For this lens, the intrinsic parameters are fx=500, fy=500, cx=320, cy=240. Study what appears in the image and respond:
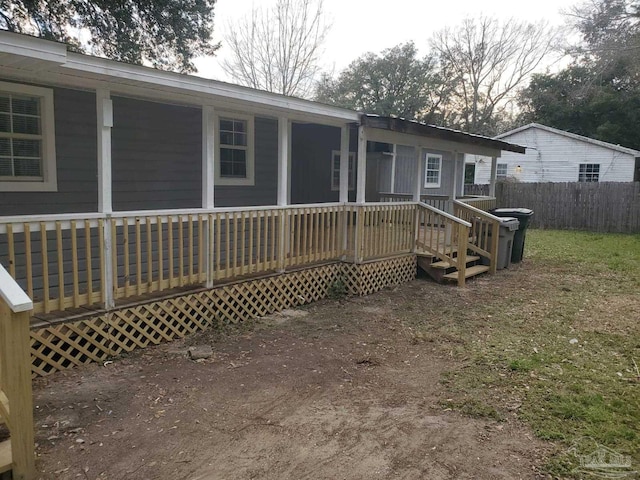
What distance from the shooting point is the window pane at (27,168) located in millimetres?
6113

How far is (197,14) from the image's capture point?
1622 centimetres

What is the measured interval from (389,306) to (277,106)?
10.9 feet

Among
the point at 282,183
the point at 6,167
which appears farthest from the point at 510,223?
the point at 6,167

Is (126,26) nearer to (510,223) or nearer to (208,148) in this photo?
(208,148)

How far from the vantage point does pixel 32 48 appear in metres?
3.92

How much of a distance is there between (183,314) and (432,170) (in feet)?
45.8

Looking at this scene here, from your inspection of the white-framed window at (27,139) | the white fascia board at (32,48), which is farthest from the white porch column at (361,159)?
the white fascia board at (32,48)

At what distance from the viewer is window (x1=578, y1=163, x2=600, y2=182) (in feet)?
74.7

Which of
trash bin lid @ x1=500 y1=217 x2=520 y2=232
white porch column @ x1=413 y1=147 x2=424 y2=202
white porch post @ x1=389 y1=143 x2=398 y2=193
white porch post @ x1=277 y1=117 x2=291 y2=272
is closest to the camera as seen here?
white porch post @ x1=277 y1=117 x2=291 y2=272

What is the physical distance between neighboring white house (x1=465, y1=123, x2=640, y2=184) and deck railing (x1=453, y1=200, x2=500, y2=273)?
561 inches

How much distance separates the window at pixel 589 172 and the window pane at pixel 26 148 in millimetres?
23070

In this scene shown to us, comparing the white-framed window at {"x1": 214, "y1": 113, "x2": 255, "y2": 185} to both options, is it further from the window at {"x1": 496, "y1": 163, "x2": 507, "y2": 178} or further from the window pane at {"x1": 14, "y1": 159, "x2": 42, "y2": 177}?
the window at {"x1": 496, "y1": 163, "x2": 507, "y2": 178}

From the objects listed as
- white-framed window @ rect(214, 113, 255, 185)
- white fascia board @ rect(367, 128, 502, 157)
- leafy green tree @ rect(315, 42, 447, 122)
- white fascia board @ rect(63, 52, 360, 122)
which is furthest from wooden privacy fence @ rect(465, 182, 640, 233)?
leafy green tree @ rect(315, 42, 447, 122)

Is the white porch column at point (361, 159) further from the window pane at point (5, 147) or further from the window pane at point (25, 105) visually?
the window pane at point (5, 147)
